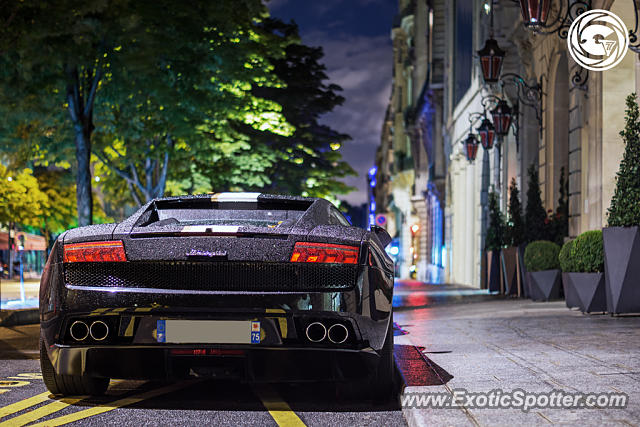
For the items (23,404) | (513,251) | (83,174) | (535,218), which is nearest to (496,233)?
(513,251)

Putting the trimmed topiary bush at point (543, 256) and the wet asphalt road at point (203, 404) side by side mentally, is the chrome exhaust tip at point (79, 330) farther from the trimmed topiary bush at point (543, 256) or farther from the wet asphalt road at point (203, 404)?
the trimmed topiary bush at point (543, 256)

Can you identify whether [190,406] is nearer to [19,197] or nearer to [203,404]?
[203,404]

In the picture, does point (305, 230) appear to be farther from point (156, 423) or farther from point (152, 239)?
point (156, 423)

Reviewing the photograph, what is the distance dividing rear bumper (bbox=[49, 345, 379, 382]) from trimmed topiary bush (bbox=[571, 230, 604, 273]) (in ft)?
22.8

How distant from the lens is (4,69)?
17.9 meters

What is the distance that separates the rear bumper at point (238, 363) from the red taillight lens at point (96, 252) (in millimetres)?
489

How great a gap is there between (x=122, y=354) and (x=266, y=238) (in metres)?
1.01

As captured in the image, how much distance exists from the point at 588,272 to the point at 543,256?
3196 millimetres

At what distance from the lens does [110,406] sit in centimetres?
526

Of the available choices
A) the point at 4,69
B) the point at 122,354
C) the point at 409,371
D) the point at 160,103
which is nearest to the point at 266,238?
the point at 122,354

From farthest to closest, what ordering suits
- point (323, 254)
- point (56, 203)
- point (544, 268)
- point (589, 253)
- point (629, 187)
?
1. point (56, 203)
2. point (544, 268)
3. point (589, 253)
4. point (629, 187)
5. point (323, 254)

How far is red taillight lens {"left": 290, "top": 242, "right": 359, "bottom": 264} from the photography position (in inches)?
192

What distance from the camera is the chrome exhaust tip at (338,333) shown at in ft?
16.0

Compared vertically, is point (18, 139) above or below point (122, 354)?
above
